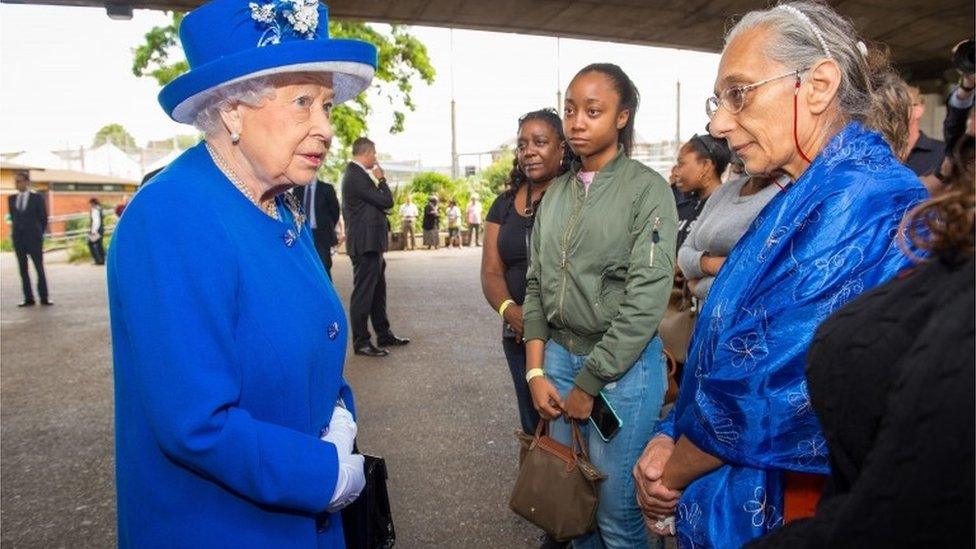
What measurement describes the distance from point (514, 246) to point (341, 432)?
5.72 ft

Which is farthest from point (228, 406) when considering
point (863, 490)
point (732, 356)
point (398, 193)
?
point (398, 193)

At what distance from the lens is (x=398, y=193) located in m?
24.0

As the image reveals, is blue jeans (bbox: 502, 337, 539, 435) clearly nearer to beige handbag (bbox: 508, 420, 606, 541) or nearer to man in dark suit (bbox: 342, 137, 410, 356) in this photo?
beige handbag (bbox: 508, 420, 606, 541)

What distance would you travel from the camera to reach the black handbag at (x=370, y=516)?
1.87 m

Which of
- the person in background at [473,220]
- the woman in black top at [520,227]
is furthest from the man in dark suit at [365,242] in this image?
the person in background at [473,220]

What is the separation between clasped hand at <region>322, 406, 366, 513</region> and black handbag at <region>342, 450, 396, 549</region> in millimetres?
77

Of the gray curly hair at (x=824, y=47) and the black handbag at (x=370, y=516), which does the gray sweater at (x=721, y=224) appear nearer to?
the gray curly hair at (x=824, y=47)

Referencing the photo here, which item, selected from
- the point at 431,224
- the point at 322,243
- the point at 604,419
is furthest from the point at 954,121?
the point at 431,224

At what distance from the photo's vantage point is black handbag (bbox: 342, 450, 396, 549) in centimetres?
187

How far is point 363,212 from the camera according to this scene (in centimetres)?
718

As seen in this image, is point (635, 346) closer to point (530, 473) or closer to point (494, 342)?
point (530, 473)

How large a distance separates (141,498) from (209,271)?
574 mm

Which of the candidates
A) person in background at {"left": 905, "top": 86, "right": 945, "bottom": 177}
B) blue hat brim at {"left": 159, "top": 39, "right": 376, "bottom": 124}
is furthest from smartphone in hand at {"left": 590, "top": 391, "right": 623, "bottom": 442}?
person in background at {"left": 905, "top": 86, "right": 945, "bottom": 177}

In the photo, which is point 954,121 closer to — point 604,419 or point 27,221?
point 604,419
